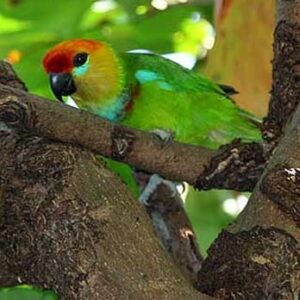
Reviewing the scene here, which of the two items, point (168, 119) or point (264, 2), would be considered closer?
point (168, 119)

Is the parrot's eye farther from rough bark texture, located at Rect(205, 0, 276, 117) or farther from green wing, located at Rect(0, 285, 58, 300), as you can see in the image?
green wing, located at Rect(0, 285, 58, 300)

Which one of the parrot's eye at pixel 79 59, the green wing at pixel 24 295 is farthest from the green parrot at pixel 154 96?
the green wing at pixel 24 295

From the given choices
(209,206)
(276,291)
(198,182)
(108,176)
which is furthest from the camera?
(209,206)

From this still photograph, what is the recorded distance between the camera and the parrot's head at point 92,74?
5.69 feet

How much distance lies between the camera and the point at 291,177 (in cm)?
104

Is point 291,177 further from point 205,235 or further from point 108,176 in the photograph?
point 205,235

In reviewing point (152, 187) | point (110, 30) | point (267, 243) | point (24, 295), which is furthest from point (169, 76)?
point (24, 295)

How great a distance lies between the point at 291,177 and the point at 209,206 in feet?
3.62

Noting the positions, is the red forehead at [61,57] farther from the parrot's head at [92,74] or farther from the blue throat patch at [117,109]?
the blue throat patch at [117,109]

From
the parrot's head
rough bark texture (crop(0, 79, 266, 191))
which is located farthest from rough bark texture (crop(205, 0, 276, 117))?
rough bark texture (crop(0, 79, 266, 191))

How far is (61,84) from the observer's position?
5.62ft

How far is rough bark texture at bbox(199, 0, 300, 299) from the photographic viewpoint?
0.98m

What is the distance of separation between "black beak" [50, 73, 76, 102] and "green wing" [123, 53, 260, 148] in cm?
12

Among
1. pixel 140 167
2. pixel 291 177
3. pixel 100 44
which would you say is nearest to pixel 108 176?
pixel 140 167
